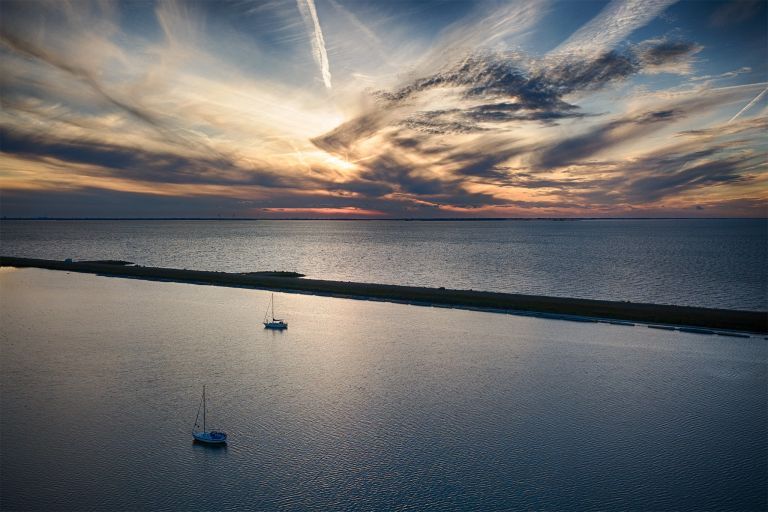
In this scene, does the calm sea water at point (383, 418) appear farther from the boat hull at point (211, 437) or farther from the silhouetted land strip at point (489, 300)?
the silhouetted land strip at point (489, 300)

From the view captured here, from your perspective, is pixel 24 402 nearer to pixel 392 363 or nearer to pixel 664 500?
pixel 392 363

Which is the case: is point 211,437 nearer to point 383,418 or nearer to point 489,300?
point 383,418

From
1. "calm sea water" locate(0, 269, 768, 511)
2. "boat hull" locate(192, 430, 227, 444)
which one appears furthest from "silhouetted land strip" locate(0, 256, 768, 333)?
"boat hull" locate(192, 430, 227, 444)

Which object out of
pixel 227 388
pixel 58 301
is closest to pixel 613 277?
pixel 227 388

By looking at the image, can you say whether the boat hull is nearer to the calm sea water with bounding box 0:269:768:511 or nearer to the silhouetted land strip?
the calm sea water with bounding box 0:269:768:511

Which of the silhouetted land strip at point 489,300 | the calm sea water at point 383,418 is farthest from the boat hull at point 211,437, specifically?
the silhouetted land strip at point 489,300

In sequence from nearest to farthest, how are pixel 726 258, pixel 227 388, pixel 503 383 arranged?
pixel 227 388, pixel 503 383, pixel 726 258
